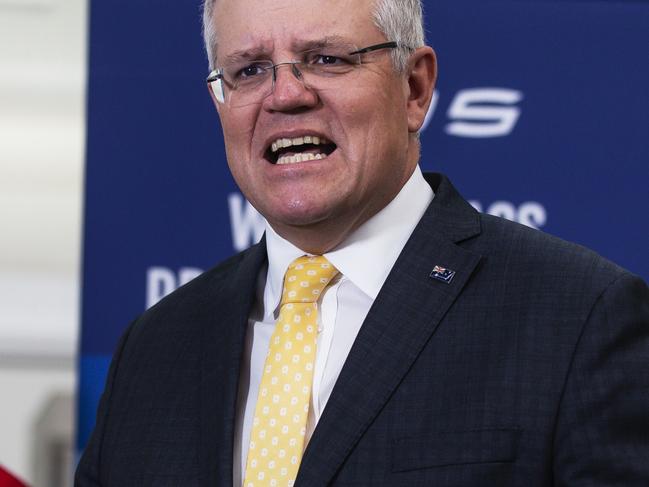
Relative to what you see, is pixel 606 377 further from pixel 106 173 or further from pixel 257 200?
pixel 106 173

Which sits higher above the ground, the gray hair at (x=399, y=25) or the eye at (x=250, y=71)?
the gray hair at (x=399, y=25)

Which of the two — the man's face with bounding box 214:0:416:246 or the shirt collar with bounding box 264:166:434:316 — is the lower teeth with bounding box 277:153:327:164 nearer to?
the man's face with bounding box 214:0:416:246

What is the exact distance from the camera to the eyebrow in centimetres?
160

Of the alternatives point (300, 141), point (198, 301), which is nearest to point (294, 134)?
point (300, 141)

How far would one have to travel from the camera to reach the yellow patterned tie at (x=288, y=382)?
151cm

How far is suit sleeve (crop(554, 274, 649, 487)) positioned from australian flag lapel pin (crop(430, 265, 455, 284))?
0.20m

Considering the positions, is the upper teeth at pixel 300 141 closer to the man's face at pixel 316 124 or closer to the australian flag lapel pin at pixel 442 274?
the man's face at pixel 316 124

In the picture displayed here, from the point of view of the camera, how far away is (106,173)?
239 centimetres

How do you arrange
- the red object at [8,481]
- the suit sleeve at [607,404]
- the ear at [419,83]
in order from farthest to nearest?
the red object at [8,481] < the ear at [419,83] < the suit sleeve at [607,404]

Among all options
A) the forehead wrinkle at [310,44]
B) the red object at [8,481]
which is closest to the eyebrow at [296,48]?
the forehead wrinkle at [310,44]

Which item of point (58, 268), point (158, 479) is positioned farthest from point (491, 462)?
point (58, 268)

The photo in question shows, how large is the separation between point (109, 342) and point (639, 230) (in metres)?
1.08

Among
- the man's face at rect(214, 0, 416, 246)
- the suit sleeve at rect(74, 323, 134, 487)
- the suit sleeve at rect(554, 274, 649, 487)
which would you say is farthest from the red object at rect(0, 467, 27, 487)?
the suit sleeve at rect(554, 274, 649, 487)

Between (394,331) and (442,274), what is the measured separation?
110 mm
